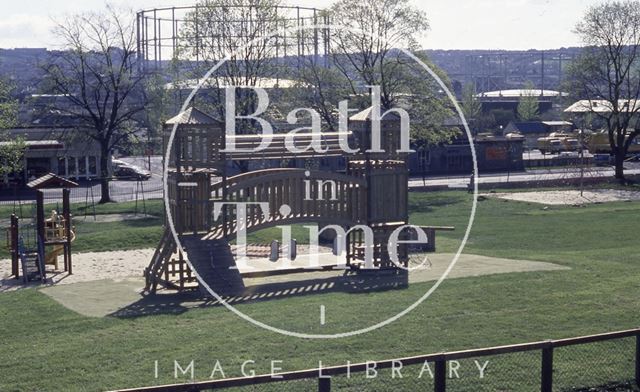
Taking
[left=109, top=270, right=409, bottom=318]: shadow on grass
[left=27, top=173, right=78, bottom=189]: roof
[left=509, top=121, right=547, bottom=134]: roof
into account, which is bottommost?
[left=109, top=270, right=409, bottom=318]: shadow on grass

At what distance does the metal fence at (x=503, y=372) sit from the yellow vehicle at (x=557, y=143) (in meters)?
64.3

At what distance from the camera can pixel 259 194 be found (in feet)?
74.7

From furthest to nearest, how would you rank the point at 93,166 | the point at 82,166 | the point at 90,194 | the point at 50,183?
the point at 93,166
the point at 82,166
the point at 90,194
the point at 50,183

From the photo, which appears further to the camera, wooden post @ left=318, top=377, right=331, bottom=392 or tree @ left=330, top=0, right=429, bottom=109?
tree @ left=330, top=0, right=429, bottom=109

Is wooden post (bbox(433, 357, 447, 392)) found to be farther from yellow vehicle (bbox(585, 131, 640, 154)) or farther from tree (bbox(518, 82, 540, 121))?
tree (bbox(518, 82, 540, 121))

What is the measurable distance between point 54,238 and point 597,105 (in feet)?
144


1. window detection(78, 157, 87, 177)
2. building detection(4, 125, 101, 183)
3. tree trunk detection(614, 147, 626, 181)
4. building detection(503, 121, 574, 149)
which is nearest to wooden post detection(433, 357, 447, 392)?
A: building detection(4, 125, 101, 183)

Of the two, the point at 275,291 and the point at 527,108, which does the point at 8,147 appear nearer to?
the point at 275,291

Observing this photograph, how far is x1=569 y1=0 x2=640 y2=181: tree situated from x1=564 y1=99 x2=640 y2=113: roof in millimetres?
104

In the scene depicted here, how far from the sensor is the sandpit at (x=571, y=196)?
44.6 meters

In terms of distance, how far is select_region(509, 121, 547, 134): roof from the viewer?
93562 millimetres

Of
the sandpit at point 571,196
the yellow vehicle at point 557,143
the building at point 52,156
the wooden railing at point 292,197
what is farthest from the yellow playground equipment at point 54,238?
the yellow vehicle at point 557,143

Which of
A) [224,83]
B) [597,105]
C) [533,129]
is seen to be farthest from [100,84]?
[533,129]

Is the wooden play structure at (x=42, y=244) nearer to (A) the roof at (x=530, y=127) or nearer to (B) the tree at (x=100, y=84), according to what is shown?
(B) the tree at (x=100, y=84)
